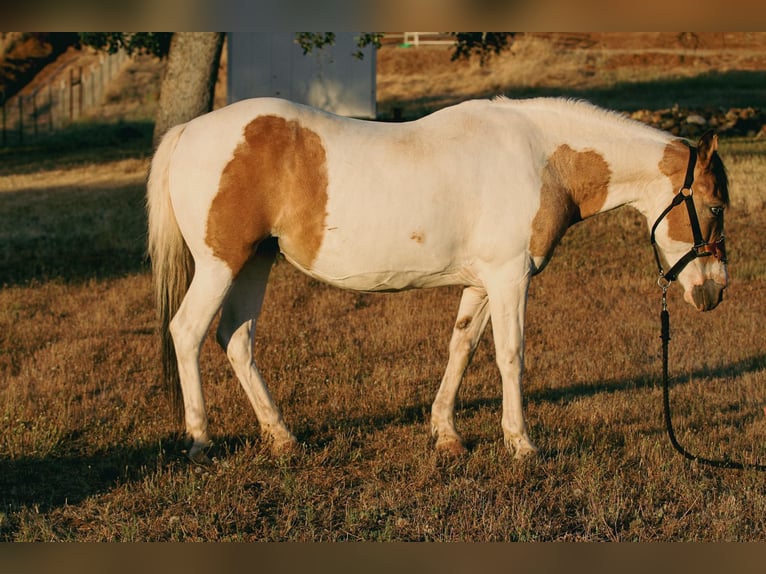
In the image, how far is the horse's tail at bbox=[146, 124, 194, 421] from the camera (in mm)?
5867

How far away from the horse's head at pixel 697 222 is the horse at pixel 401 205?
11 mm

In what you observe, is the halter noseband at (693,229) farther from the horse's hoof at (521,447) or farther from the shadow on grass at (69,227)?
the shadow on grass at (69,227)

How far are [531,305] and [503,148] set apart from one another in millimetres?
4840

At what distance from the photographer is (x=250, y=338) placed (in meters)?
6.09

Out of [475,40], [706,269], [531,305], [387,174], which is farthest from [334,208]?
[475,40]

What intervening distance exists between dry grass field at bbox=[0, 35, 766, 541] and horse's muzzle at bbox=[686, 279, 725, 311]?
3.19ft

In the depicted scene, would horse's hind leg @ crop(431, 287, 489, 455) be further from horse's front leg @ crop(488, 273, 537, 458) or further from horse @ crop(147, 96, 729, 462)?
horse's front leg @ crop(488, 273, 537, 458)

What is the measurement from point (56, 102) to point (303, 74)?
14367mm

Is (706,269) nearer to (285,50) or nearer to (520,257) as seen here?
(520,257)

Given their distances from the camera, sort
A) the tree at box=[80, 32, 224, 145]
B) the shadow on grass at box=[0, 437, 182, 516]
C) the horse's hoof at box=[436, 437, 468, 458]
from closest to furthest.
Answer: the shadow on grass at box=[0, 437, 182, 516] < the horse's hoof at box=[436, 437, 468, 458] < the tree at box=[80, 32, 224, 145]

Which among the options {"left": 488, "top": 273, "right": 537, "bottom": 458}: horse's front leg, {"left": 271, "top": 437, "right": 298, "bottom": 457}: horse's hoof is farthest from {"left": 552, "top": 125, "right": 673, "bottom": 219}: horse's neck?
{"left": 271, "top": 437, "right": 298, "bottom": 457}: horse's hoof

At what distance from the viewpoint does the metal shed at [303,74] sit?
2484cm

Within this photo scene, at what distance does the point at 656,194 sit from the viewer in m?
6.03

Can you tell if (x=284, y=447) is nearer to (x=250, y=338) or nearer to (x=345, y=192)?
(x=250, y=338)
